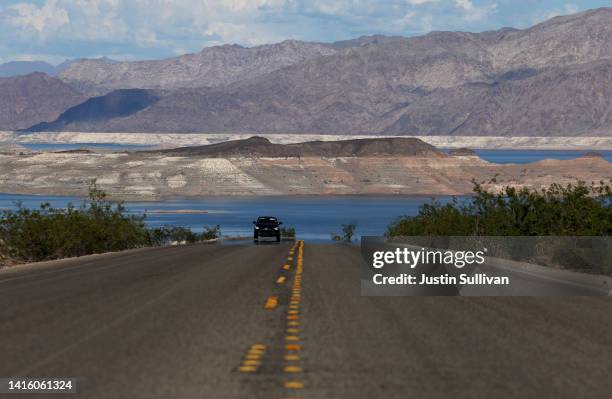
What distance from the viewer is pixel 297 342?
1284 centimetres

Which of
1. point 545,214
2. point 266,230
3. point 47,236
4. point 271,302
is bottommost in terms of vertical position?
point 266,230

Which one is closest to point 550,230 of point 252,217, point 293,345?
point 293,345

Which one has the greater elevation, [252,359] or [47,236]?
[252,359]

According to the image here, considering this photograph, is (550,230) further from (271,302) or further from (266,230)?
(266,230)

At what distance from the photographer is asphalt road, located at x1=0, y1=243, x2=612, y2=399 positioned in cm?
1027

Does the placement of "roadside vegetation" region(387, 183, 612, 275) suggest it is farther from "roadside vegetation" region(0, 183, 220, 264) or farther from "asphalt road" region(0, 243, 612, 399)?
"roadside vegetation" region(0, 183, 220, 264)

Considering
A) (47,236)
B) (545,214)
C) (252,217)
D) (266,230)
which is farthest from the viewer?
(252,217)

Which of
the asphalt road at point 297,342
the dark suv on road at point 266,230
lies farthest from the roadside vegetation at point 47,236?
the asphalt road at point 297,342

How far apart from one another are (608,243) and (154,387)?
58.8ft

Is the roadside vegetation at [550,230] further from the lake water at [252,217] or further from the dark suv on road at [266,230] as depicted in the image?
the lake water at [252,217]

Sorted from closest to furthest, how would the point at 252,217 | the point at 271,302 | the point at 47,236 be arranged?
the point at 271,302 → the point at 47,236 → the point at 252,217

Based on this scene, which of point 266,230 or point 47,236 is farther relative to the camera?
point 266,230

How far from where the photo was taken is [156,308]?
16562 millimetres

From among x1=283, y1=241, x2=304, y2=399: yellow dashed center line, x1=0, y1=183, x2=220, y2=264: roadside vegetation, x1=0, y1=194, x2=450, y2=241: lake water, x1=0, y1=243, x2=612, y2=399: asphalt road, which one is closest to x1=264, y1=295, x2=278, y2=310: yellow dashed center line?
x1=0, y1=243, x2=612, y2=399: asphalt road
